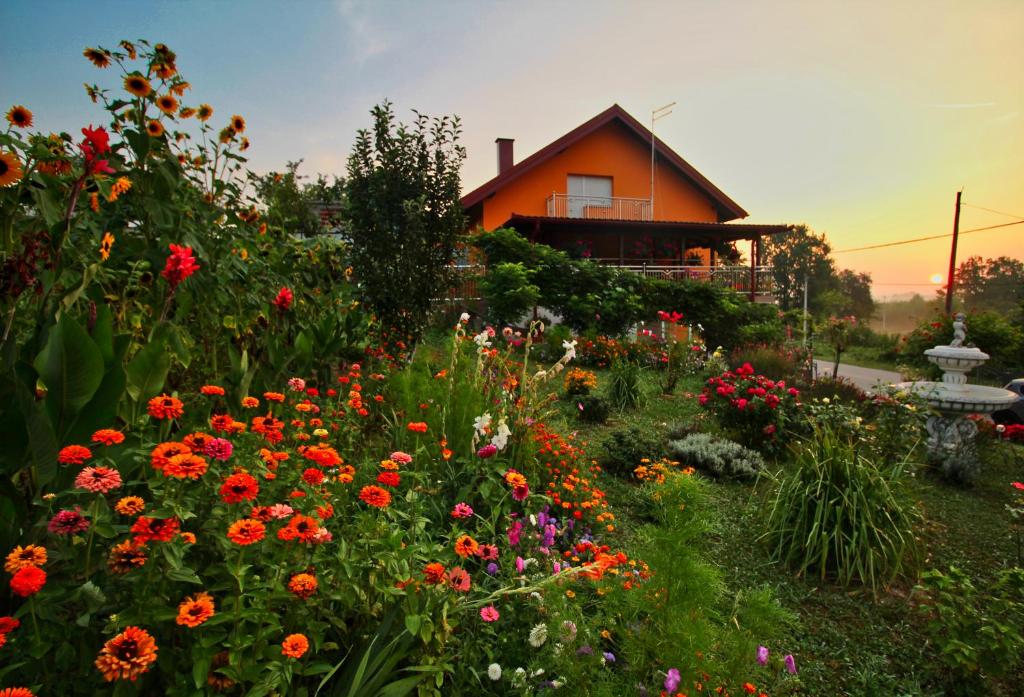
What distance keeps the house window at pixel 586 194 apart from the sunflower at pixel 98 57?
17601 millimetres

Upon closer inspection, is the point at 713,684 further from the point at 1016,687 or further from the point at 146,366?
the point at 146,366

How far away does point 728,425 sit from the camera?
17.1 ft

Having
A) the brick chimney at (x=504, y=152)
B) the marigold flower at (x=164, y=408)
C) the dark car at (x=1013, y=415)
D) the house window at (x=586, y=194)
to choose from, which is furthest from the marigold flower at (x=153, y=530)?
the brick chimney at (x=504, y=152)

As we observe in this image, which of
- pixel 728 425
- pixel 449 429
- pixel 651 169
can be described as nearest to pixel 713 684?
pixel 449 429

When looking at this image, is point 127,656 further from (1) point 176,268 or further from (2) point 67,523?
(1) point 176,268

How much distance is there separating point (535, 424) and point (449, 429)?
64 centimetres

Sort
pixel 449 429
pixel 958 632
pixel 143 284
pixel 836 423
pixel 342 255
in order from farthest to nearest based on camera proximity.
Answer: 1. pixel 342 255
2. pixel 836 423
3. pixel 449 429
4. pixel 143 284
5. pixel 958 632

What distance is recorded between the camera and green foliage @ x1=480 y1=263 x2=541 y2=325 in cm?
1184

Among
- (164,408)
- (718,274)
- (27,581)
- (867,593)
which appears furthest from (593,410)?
(718,274)

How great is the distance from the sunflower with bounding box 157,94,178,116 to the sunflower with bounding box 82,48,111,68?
0.25 metres

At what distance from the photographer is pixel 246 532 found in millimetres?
1049

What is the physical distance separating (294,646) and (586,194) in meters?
20.1

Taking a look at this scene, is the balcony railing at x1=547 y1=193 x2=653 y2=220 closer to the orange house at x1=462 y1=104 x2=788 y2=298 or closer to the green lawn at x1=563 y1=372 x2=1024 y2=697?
the orange house at x1=462 y1=104 x2=788 y2=298

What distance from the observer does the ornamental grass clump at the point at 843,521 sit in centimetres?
287
